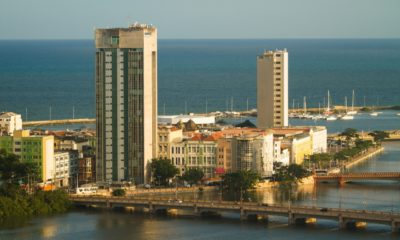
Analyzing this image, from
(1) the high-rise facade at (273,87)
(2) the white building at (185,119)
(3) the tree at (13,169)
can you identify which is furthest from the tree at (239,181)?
(2) the white building at (185,119)

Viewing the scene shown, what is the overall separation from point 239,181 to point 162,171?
3.19 meters

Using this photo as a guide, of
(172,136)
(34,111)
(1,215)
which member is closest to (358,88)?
(34,111)

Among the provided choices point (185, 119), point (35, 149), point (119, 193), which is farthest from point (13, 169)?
point (185, 119)

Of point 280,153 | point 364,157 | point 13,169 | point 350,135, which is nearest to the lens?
point 13,169

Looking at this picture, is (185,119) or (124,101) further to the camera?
(185,119)

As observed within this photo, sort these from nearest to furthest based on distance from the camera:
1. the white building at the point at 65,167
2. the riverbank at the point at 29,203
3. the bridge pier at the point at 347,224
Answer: the bridge pier at the point at 347,224
the riverbank at the point at 29,203
the white building at the point at 65,167

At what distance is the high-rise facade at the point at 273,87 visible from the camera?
71.8m

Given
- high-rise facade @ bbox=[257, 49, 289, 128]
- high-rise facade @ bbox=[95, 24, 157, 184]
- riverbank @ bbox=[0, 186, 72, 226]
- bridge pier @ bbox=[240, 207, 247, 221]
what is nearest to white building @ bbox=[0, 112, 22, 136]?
high-rise facade @ bbox=[95, 24, 157, 184]

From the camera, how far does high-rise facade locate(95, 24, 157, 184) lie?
183 ft

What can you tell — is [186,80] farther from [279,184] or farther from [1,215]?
[1,215]

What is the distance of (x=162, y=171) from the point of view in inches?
2212

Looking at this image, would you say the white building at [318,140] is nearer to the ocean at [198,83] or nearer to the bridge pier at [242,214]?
the bridge pier at [242,214]

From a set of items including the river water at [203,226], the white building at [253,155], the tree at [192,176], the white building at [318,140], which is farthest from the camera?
the white building at [318,140]

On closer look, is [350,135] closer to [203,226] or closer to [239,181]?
[239,181]
